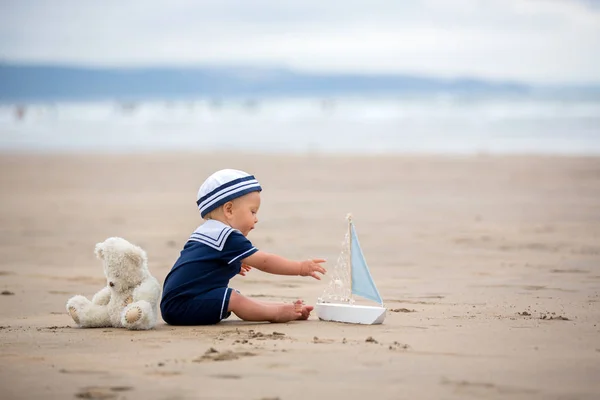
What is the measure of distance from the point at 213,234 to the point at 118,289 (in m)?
0.59

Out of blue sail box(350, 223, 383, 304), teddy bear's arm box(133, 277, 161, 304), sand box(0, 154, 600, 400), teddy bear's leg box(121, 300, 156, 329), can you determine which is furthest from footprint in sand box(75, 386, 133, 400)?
blue sail box(350, 223, 383, 304)

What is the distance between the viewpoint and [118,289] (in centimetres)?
482

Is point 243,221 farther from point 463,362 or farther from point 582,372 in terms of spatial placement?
point 582,372

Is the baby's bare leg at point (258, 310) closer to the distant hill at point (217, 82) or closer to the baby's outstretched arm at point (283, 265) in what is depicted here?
the baby's outstretched arm at point (283, 265)

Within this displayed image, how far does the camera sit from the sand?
3.58 metres

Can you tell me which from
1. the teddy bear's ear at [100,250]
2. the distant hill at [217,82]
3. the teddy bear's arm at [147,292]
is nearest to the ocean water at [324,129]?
the teddy bear's arm at [147,292]

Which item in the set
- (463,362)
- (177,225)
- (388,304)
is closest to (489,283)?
(388,304)

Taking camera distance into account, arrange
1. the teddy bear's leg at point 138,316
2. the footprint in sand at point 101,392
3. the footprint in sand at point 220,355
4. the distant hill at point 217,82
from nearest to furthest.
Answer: the footprint in sand at point 101,392
the footprint in sand at point 220,355
the teddy bear's leg at point 138,316
the distant hill at point 217,82

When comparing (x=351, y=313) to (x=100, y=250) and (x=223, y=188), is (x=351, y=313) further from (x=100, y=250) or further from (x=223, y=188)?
(x=100, y=250)

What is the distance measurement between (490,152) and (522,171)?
3731 millimetres

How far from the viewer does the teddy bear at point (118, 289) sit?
15.7 feet

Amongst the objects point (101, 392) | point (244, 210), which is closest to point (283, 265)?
point (244, 210)

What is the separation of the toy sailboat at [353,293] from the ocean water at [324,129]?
13.2 metres

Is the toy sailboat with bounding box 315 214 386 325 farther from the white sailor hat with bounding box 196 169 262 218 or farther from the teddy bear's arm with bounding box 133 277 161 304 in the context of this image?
the teddy bear's arm with bounding box 133 277 161 304
